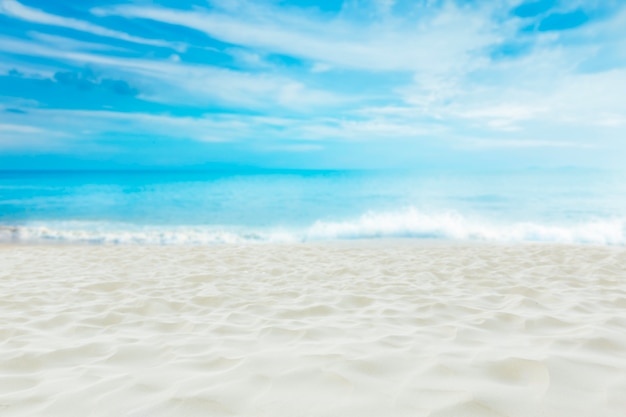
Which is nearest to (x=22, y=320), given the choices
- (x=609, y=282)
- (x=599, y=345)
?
(x=599, y=345)

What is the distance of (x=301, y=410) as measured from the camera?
6.24ft

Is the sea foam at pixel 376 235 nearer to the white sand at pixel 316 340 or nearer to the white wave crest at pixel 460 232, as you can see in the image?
the white wave crest at pixel 460 232

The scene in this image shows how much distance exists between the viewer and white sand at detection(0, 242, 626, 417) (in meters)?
1.99

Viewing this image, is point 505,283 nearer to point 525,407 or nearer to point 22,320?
point 525,407

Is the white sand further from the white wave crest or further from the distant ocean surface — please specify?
the distant ocean surface

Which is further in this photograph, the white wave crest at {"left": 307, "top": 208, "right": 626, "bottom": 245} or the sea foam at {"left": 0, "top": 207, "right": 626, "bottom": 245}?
the white wave crest at {"left": 307, "top": 208, "right": 626, "bottom": 245}

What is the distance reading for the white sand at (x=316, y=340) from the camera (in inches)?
A: 78.5

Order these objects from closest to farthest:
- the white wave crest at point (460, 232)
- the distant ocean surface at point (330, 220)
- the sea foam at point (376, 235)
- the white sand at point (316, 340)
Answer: the white sand at point (316, 340) < the sea foam at point (376, 235) < the white wave crest at point (460, 232) < the distant ocean surface at point (330, 220)

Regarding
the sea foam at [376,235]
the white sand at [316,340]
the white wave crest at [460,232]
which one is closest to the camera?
the white sand at [316,340]

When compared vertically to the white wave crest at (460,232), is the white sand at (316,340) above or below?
above

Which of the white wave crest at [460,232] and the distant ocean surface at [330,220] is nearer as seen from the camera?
the white wave crest at [460,232]

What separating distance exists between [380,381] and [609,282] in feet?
13.1

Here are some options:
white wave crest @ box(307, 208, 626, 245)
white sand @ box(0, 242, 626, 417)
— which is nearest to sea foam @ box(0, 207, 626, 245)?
white wave crest @ box(307, 208, 626, 245)

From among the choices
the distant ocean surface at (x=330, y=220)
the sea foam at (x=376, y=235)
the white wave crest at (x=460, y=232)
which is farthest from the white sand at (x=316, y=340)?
the distant ocean surface at (x=330, y=220)
